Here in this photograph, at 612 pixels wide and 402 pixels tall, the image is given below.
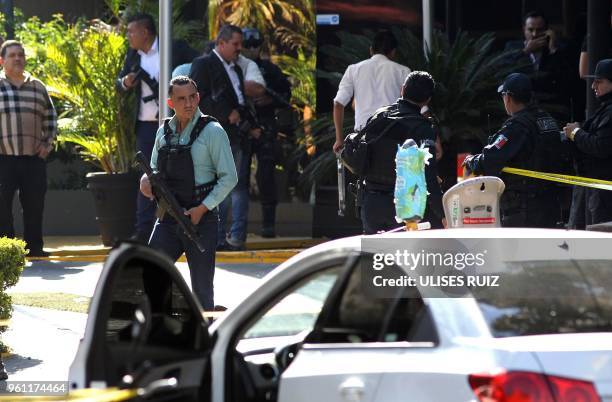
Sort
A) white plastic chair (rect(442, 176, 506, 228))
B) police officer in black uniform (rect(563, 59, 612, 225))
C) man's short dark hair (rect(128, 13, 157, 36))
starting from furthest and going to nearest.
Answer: man's short dark hair (rect(128, 13, 157, 36)), police officer in black uniform (rect(563, 59, 612, 225)), white plastic chair (rect(442, 176, 506, 228))

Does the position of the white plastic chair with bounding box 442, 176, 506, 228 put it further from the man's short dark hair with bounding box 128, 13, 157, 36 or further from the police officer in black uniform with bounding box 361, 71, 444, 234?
the man's short dark hair with bounding box 128, 13, 157, 36

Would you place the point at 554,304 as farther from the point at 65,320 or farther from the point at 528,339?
the point at 65,320

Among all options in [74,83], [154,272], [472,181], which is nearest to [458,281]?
[154,272]

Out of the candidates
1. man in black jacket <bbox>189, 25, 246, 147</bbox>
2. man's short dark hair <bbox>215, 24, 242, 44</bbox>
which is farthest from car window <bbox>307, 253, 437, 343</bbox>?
man's short dark hair <bbox>215, 24, 242, 44</bbox>

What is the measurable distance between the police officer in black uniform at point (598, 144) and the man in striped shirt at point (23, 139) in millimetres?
5708

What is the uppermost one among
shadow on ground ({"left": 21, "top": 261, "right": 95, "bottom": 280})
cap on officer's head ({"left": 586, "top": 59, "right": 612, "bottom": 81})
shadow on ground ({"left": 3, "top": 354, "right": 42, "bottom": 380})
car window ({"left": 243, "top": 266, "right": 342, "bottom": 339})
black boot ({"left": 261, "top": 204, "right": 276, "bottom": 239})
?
cap on officer's head ({"left": 586, "top": 59, "right": 612, "bottom": 81})

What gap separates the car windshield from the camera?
4.43 meters

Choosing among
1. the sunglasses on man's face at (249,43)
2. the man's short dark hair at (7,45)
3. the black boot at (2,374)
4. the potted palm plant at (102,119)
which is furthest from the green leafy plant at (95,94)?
the black boot at (2,374)

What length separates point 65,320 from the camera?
10.4 m

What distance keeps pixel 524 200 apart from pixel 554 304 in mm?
5382

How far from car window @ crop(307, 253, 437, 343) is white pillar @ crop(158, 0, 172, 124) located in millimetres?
8171

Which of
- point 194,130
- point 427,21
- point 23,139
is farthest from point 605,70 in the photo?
point 23,139

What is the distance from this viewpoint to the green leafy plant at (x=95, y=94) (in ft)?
48.0

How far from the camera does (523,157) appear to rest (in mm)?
9742
